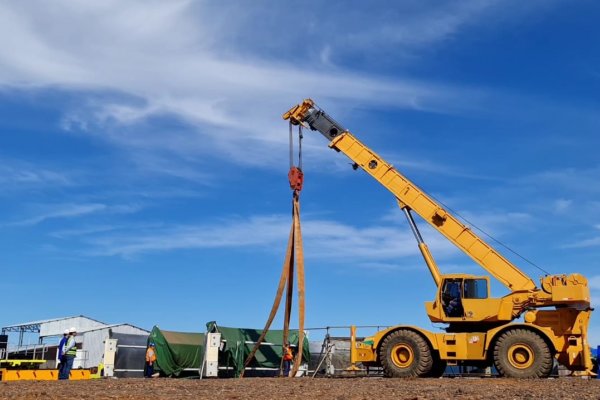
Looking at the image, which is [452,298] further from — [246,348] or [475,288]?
[246,348]

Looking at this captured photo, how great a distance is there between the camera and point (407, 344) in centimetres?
2275

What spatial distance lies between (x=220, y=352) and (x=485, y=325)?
34.3 ft

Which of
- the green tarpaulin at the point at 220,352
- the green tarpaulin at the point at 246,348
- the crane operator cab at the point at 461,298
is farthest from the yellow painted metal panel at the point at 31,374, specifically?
the crane operator cab at the point at 461,298

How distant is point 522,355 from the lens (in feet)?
69.5

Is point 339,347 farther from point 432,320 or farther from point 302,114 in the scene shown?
point 302,114

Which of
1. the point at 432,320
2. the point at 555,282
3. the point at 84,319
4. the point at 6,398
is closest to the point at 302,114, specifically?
the point at 432,320

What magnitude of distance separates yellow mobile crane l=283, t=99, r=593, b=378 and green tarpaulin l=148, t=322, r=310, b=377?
5328mm

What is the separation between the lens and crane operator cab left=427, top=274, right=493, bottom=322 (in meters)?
22.7

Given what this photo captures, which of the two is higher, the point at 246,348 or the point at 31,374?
the point at 246,348

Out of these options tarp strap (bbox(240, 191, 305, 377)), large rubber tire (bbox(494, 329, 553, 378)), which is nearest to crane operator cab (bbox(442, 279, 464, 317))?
large rubber tire (bbox(494, 329, 553, 378))

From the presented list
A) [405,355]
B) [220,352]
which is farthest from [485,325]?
[220,352]

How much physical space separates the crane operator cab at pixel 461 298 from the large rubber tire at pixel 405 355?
1229 mm

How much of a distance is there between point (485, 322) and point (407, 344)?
279cm

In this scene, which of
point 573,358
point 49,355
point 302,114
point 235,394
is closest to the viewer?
point 235,394
